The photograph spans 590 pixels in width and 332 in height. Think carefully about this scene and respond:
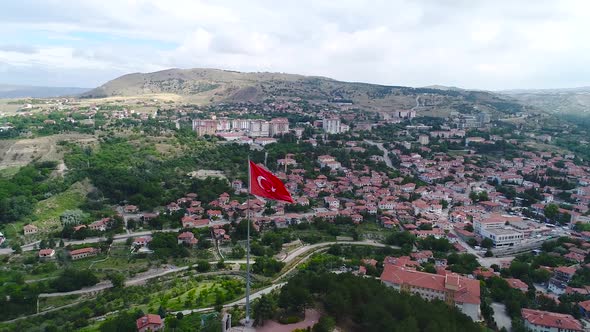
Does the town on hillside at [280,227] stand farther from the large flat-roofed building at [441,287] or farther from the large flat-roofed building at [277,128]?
the large flat-roofed building at [277,128]

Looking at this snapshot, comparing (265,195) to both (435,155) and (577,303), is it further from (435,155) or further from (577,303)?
(435,155)

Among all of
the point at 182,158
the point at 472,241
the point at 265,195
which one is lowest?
the point at 472,241

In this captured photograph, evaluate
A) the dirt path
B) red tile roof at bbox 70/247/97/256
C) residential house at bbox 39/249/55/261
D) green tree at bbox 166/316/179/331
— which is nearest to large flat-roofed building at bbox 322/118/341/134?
red tile roof at bbox 70/247/97/256

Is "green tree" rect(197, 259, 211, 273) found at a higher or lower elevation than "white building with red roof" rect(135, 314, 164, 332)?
lower

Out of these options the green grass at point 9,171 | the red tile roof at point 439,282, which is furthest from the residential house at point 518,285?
the green grass at point 9,171

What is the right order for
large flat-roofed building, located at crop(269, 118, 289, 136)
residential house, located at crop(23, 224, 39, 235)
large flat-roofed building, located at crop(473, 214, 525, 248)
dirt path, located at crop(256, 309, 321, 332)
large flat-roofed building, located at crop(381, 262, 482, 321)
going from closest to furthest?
dirt path, located at crop(256, 309, 321, 332) < large flat-roofed building, located at crop(381, 262, 482, 321) < residential house, located at crop(23, 224, 39, 235) < large flat-roofed building, located at crop(473, 214, 525, 248) < large flat-roofed building, located at crop(269, 118, 289, 136)

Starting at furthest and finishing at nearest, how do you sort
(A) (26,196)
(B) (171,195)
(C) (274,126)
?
1. (C) (274,126)
2. (B) (171,195)
3. (A) (26,196)

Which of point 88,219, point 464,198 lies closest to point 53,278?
point 88,219

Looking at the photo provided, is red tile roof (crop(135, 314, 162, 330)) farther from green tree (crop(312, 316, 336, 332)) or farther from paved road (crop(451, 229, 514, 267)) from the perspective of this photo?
paved road (crop(451, 229, 514, 267))
